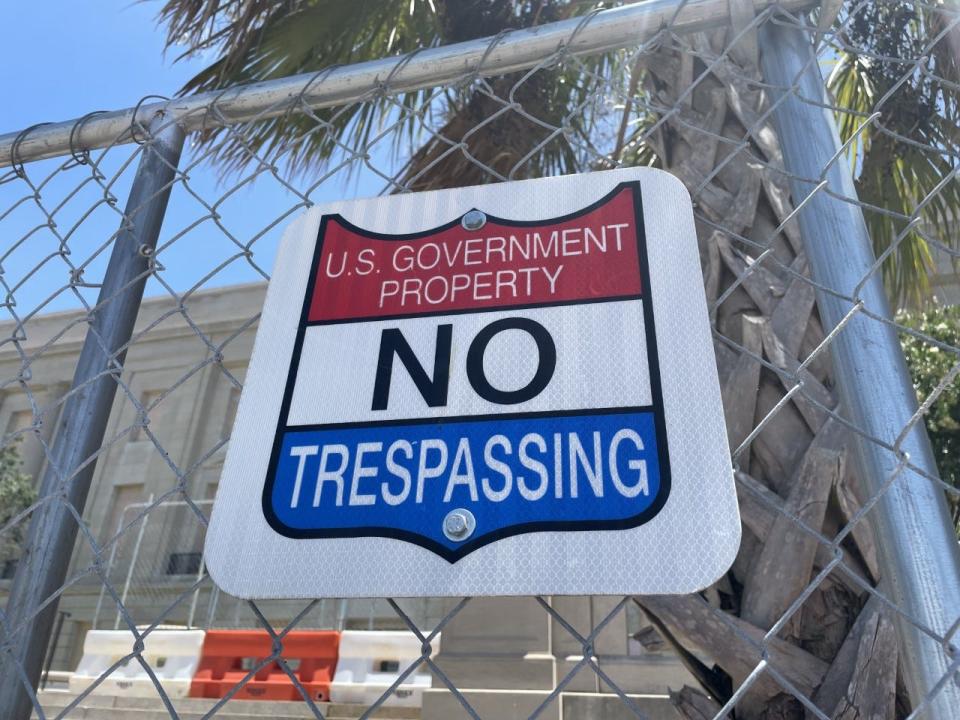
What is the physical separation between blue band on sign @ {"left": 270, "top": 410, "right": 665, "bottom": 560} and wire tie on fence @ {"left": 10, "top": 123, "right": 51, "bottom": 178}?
36.0 inches

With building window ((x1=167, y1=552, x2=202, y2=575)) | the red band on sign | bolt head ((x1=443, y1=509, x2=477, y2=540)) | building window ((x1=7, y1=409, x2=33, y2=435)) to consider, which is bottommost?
bolt head ((x1=443, y1=509, x2=477, y2=540))

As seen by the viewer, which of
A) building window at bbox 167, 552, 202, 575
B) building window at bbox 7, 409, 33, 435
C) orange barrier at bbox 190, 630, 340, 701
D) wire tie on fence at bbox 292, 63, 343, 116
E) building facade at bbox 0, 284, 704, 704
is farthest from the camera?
building window at bbox 7, 409, 33, 435

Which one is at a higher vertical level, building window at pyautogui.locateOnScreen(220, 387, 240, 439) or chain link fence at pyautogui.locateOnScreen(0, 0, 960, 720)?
building window at pyautogui.locateOnScreen(220, 387, 240, 439)

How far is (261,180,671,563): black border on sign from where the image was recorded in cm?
78

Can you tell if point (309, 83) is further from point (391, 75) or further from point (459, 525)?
point (459, 525)

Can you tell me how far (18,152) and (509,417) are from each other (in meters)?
1.11

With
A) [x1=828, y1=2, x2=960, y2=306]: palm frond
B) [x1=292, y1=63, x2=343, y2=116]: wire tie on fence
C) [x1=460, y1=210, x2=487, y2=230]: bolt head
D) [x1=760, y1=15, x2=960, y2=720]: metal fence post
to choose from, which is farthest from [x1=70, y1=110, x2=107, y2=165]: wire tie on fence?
[x1=828, y1=2, x2=960, y2=306]: palm frond

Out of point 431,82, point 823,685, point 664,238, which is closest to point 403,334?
point 664,238

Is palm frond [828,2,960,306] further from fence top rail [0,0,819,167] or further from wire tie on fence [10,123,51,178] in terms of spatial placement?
wire tie on fence [10,123,51,178]

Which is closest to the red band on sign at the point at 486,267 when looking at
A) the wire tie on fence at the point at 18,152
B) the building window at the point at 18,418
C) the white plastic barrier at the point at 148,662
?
the wire tie on fence at the point at 18,152

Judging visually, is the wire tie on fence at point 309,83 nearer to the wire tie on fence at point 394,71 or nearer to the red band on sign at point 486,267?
the wire tie on fence at point 394,71

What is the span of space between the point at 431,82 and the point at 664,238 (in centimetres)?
49

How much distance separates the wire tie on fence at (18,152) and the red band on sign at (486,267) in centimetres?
72

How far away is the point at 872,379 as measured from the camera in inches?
34.5
